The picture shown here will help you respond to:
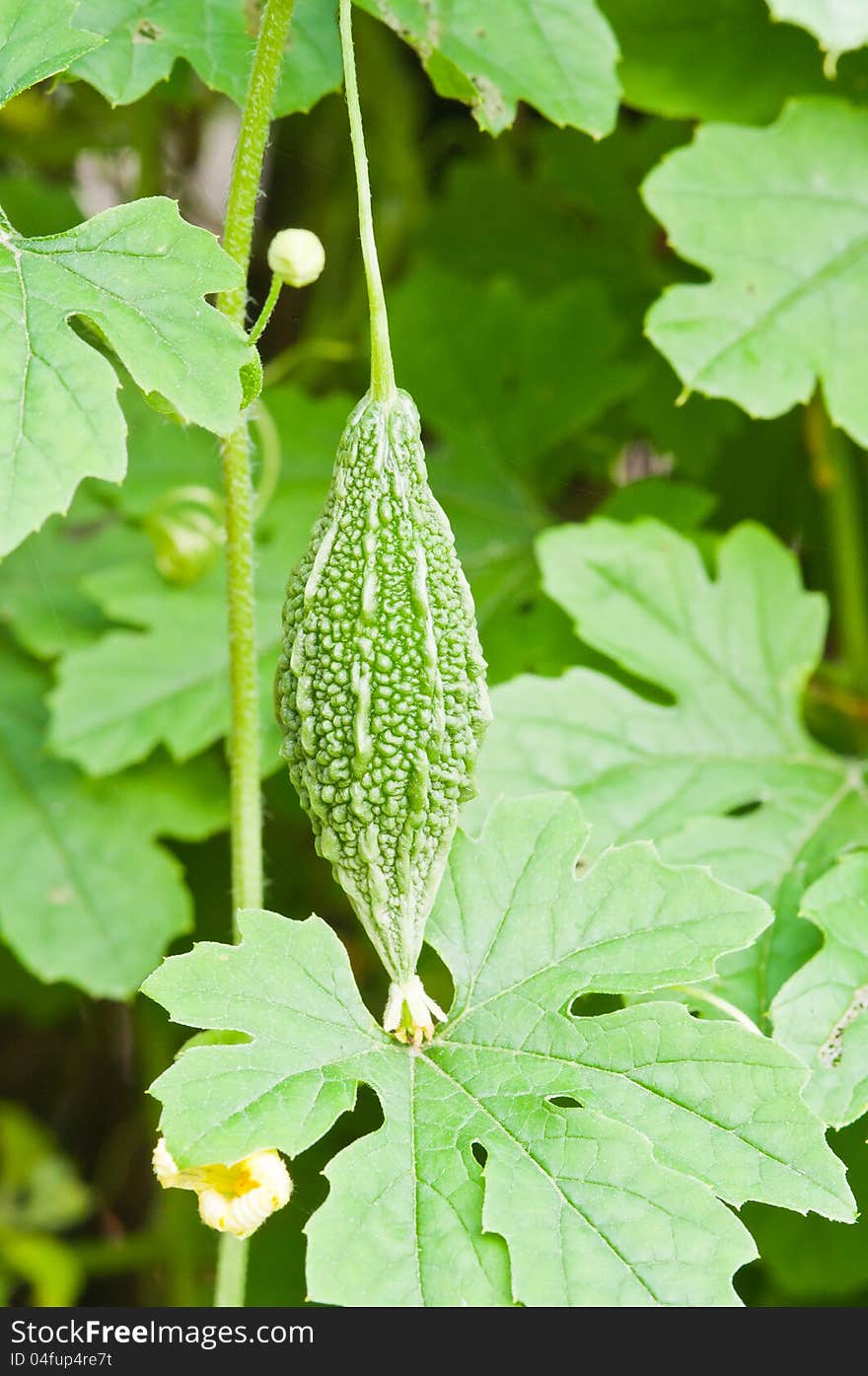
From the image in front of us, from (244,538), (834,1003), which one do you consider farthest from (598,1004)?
(244,538)

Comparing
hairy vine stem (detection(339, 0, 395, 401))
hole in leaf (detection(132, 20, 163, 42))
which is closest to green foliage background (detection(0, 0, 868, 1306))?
hole in leaf (detection(132, 20, 163, 42))

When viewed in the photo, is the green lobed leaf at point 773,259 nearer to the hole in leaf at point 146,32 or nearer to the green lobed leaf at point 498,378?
the green lobed leaf at point 498,378

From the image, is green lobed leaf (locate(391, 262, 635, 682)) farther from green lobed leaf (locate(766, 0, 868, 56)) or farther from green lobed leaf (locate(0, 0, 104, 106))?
green lobed leaf (locate(0, 0, 104, 106))

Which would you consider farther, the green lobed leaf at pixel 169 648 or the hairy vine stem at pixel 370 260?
the green lobed leaf at pixel 169 648

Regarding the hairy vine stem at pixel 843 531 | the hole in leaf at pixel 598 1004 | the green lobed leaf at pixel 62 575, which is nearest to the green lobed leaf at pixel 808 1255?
the hole in leaf at pixel 598 1004

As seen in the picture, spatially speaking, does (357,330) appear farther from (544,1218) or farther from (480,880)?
(544,1218)
